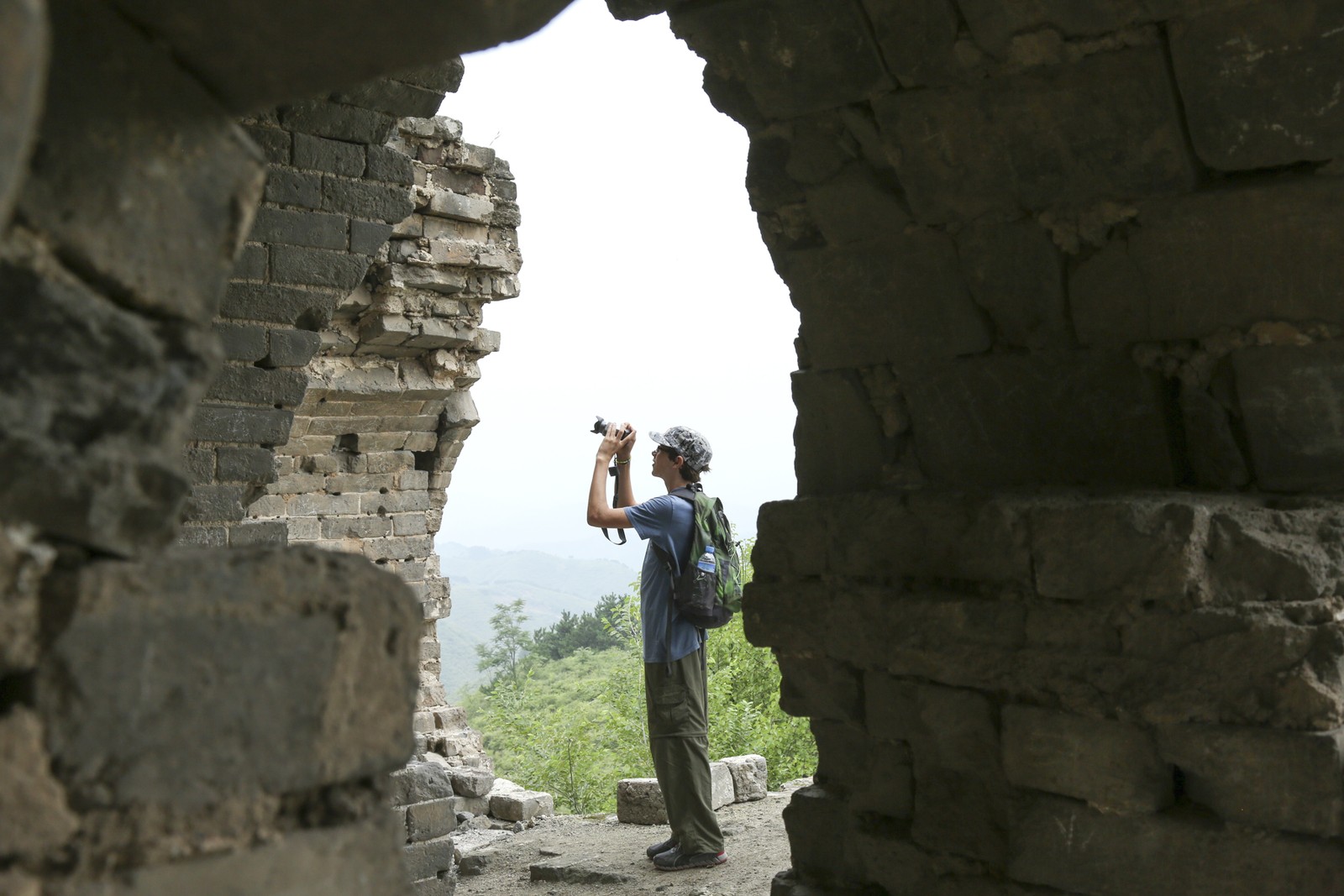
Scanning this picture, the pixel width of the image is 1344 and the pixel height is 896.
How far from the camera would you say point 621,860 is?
6.54 metres

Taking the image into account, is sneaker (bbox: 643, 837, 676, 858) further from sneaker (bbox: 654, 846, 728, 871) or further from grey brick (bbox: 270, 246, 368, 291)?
grey brick (bbox: 270, 246, 368, 291)

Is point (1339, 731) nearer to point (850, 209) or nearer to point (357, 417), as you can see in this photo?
point (850, 209)

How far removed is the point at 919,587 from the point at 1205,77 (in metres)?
1.43

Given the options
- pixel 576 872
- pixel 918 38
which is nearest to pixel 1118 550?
pixel 918 38

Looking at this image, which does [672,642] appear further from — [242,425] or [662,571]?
[242,425]

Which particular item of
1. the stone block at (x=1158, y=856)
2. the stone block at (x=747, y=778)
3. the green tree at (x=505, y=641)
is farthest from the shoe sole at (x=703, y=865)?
the green tree at (x=505, y=641)

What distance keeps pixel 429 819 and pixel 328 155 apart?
361 centimetres

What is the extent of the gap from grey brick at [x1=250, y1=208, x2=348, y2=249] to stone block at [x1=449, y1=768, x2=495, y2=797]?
181 inches

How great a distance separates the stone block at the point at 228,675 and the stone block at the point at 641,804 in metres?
6.46

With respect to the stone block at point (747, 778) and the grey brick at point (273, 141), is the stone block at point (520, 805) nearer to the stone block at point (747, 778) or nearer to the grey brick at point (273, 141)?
the stone block at point (747, 778)

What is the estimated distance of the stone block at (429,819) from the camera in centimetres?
636

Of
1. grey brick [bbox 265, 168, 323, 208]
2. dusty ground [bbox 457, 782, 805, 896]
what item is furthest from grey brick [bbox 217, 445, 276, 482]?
dusty ground [bbox 457, 782, 805, 896]

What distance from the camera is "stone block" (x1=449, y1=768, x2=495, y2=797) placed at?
8.89 m

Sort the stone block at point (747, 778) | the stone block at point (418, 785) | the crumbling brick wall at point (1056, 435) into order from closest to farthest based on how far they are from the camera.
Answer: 1. the crumbling brick wall at point (1056, 435)
2. the stone block at point (418, 785)
3. the stone block at point (747, 778)
